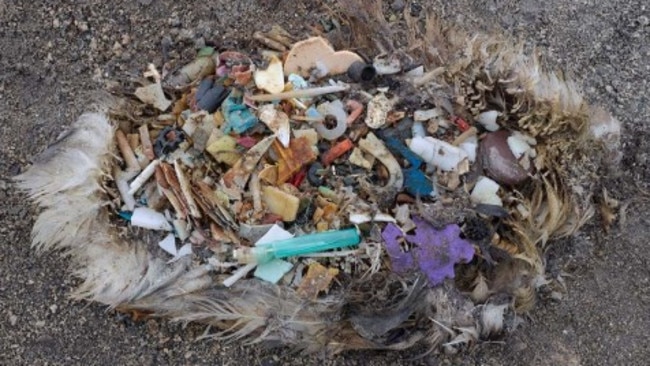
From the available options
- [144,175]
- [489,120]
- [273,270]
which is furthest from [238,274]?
[489,120]

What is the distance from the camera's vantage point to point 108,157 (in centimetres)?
300

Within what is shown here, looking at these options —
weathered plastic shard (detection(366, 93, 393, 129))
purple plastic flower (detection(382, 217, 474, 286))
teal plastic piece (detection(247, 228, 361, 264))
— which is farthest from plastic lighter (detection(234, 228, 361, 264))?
weathered plastic shard (detection(366, 93, 393, 129))

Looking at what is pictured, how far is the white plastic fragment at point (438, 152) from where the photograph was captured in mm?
3020

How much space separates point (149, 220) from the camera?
2988 mm

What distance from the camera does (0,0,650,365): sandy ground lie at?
9.79 feet

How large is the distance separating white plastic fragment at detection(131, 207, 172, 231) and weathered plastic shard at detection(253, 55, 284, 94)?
19.6 inches

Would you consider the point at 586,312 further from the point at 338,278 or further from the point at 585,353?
the point at 338,278

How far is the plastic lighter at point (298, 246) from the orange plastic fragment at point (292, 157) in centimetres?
19

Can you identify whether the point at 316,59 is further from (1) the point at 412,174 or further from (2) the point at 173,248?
(2) the point at 173,248

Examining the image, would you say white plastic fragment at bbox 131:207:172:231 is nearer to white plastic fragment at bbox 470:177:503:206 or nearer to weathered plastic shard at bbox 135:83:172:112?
weathered plastic shard at bbox 135:83:172:112

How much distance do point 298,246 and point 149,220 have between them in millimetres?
458

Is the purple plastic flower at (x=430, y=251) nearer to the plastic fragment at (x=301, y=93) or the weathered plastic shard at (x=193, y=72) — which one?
the plastic fragment at (x=301, y=93)

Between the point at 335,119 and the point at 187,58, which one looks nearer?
the point at 335,119

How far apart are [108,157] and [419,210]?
3.11 ft
